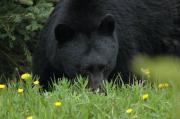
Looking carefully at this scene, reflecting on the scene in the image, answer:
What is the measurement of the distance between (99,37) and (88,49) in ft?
0.70

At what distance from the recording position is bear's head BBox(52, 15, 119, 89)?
6.88m

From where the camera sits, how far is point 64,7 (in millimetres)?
7309

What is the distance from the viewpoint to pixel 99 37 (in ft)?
23.3

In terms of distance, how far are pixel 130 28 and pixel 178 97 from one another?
308 cm

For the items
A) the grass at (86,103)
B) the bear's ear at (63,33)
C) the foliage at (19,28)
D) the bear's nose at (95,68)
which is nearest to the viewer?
the grass at (86,103)

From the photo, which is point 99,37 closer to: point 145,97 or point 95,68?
point 95,68

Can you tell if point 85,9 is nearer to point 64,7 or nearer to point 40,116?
point 64,7

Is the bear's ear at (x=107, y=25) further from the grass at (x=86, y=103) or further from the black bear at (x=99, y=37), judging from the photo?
the grass at (x=86, y=103)

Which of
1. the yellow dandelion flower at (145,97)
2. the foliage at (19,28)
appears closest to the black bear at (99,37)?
the foliage at (19,28)

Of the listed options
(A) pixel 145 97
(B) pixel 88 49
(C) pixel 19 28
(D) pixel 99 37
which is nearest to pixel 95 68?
(B) pixel 88 49

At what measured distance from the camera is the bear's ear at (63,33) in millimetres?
6980

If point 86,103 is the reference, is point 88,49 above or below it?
below

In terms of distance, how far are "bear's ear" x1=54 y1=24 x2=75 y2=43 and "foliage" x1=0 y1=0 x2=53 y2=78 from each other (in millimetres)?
1045

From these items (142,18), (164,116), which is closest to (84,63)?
(142,18)
